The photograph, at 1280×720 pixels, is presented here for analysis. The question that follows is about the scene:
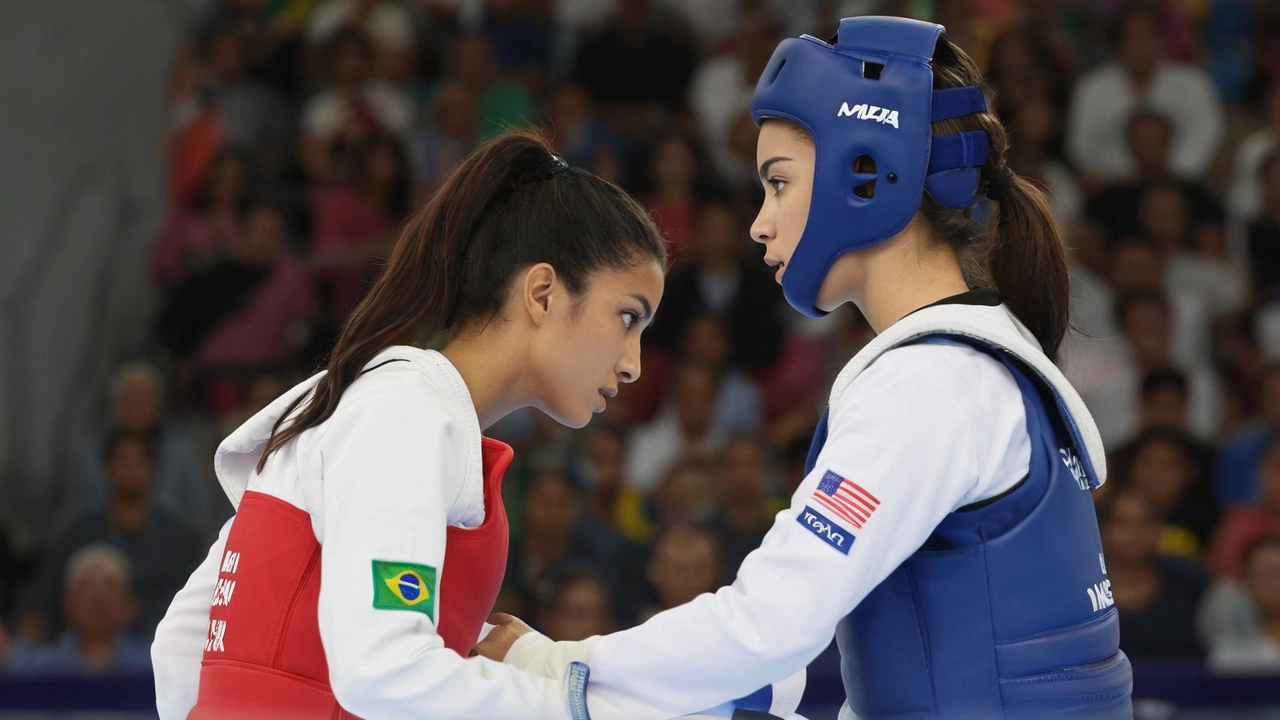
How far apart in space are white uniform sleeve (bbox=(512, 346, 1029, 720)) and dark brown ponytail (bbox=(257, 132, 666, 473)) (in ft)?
2.12

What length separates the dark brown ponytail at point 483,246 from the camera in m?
2.87

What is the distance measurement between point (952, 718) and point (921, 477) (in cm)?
45

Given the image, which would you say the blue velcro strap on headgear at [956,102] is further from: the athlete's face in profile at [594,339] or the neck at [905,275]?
the athlete's face in profile at [594,339]

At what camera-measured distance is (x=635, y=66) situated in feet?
28.5

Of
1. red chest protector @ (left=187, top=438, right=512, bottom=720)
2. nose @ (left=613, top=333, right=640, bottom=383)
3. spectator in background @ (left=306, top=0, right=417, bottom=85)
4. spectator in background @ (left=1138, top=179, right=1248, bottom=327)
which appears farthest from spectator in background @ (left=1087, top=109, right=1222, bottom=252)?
red chest protector @ (left=187, top=438, right=512, bottom=720)

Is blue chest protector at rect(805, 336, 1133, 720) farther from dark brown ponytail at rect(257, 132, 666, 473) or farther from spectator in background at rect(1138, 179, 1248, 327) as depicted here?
spectator in background at rect(1138, 179, 1248, 327)

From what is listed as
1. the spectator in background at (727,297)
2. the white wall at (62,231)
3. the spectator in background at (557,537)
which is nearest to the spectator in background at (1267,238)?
the spectator in background at (727,297)

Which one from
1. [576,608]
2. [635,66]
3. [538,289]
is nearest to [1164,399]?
[576,608]

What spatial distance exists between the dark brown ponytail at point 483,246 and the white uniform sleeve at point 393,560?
269 mm

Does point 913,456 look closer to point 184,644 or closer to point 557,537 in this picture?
point 184,644

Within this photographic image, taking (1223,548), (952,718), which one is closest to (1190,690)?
(1223,548)

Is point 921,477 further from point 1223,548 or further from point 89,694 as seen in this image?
point 1223,548

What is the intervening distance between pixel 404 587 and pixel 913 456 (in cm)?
87

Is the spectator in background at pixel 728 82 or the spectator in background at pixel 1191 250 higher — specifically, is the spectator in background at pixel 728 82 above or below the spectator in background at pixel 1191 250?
above
